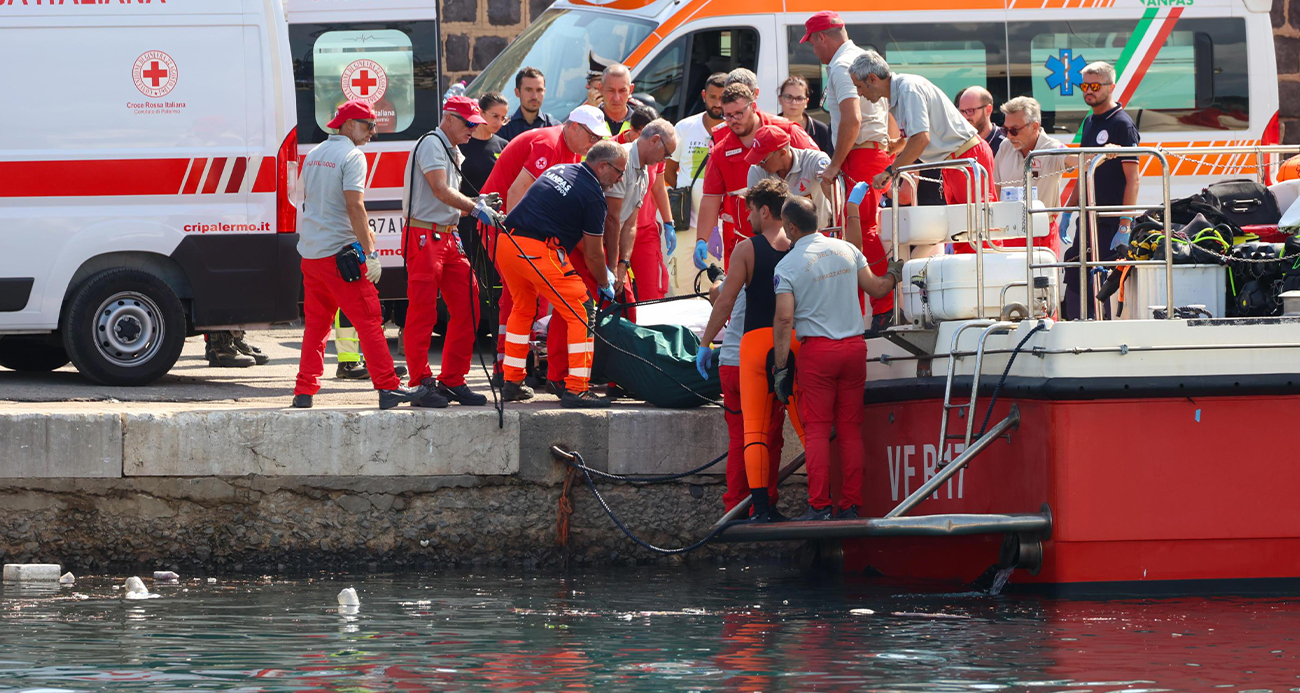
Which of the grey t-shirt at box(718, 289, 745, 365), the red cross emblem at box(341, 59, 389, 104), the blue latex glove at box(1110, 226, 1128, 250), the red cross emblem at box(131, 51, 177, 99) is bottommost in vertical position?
the grey t-shirt at box(718, 289, 745, 365)

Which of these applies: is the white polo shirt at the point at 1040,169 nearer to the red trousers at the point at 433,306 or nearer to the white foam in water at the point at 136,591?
the red trousers at the point at 433,306

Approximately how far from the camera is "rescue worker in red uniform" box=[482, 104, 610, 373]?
9.23 m

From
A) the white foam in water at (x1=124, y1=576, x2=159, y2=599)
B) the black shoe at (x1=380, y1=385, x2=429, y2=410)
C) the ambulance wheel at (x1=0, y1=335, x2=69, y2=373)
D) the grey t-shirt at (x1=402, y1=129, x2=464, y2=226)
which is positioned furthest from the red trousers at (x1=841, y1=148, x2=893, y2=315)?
the ambulance wheel at (x1=0, y1=335, x2=69, y2=373)

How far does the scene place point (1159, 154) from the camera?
280 inches

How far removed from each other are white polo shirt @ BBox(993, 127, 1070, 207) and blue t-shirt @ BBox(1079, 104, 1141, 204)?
0.20m

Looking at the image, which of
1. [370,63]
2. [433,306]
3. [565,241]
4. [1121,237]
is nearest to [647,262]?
[565,241]

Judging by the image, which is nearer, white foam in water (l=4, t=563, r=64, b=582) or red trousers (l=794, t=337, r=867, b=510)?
red trousers (l=794, t=337, r=867, b=510)

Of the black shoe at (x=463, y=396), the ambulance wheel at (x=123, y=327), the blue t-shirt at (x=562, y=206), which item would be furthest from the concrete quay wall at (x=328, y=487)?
the ambulance wheel at (x=123, y=327)

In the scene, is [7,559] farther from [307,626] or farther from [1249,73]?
[1249,73]

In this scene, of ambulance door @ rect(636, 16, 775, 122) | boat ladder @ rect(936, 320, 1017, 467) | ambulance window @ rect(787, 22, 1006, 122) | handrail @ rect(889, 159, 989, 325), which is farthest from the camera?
ambulance window @ rect(787, 22, 1006, 122)

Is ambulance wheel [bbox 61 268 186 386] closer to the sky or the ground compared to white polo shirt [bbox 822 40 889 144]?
closer to the ground

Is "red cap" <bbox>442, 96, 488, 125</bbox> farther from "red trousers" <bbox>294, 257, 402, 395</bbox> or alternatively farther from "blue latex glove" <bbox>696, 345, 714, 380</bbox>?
"blue latex glove" <bbox>696, 345, 714, 380</bbox>

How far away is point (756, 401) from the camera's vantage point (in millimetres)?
7988

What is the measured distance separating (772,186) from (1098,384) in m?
1.81
